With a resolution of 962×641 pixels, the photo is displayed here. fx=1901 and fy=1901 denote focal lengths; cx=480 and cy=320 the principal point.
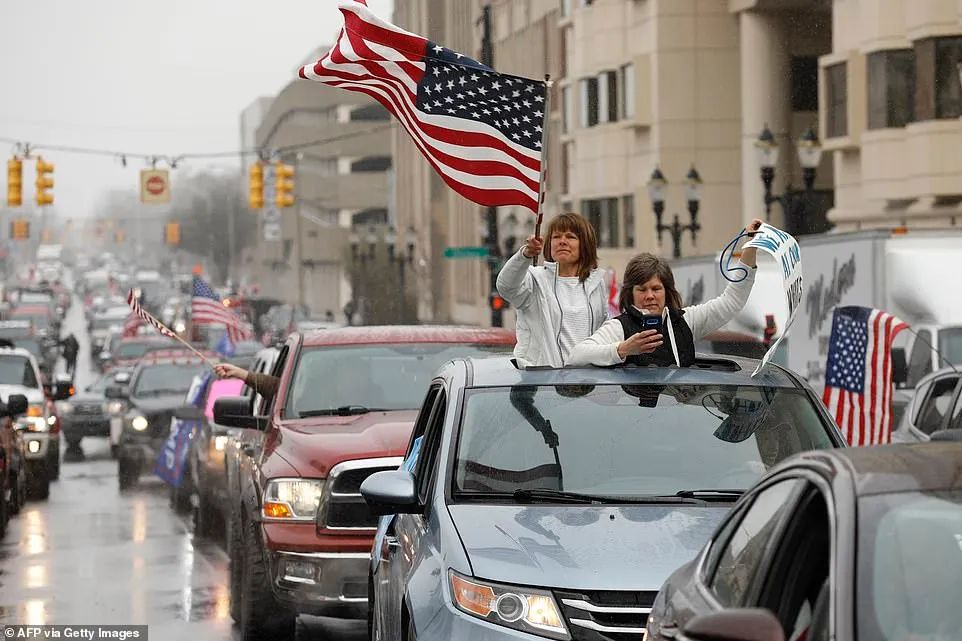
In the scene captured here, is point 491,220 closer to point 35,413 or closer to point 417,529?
point 35,413

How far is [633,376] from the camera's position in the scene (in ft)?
24.4

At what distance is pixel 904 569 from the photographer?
3973 millimetres

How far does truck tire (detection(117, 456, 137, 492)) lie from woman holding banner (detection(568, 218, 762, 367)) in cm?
1798

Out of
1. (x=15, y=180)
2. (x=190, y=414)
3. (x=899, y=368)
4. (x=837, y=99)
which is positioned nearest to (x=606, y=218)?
(x=837, y=99)

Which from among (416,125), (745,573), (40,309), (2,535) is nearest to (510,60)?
(40,309)

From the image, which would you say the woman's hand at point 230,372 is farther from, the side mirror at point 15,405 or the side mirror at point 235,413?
the side mirror at point 15,405

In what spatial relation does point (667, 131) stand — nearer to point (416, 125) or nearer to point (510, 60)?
point (510, 60)

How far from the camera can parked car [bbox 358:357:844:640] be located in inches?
238

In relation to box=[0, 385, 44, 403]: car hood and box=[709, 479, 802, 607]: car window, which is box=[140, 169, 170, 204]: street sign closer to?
box=[0, 385, 44, 403]: car hood

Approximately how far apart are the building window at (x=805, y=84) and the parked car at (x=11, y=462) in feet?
101

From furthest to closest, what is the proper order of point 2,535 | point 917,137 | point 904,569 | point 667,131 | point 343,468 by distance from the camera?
point 667,131 → point 917,137 → point 2,535 → point 343,468 → point 904,569

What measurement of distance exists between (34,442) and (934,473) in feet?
67.8

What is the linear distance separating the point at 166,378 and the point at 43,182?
18.3m

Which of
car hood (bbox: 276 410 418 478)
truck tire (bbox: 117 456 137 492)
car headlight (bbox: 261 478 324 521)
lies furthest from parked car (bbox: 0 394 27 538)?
car headlight (bbox: 261 478 324 521)
